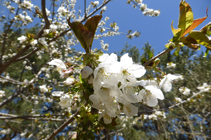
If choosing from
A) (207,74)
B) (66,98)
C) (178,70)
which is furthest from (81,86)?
(178,70)

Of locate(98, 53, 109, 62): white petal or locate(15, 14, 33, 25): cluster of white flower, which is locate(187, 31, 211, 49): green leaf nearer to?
locate(98, 53, 109, 62): white petal

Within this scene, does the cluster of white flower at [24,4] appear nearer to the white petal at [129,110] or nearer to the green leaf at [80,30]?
the green leaf at [80,30]

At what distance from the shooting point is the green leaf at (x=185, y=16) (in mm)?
455

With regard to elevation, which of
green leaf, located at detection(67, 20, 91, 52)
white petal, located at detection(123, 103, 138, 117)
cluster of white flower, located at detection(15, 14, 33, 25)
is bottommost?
white petal, located at detection(123, 103, 138, 117)

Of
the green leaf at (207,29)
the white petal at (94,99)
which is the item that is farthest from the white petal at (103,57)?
the green leaf at (207,29)

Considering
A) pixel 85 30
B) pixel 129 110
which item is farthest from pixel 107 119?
pixel 85 30

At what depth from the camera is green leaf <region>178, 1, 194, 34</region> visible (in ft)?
1.49

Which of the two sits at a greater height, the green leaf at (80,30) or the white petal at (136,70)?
the green leaf at (80,30)

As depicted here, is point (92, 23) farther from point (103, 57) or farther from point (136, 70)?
point (136, 70)

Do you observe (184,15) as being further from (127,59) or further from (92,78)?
(92,78)

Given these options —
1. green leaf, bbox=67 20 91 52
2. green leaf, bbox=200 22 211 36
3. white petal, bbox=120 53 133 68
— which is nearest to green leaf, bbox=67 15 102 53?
green leaf, bbox=67 20 91 52

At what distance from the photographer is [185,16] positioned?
457mm

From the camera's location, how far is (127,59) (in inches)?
17.5

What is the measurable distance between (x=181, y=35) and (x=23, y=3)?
2.84 m
